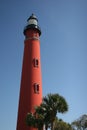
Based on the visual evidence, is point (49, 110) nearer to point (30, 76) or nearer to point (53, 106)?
point (53, 106)

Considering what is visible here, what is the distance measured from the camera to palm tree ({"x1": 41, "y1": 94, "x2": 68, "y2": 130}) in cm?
2683

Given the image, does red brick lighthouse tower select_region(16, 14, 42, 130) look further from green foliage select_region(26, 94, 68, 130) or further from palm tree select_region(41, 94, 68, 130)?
palm tree select_region(41, 94, 68, 130)

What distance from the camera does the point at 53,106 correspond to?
27.1 m

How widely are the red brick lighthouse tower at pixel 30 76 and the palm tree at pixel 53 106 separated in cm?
690

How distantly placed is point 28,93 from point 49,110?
8.38 metres

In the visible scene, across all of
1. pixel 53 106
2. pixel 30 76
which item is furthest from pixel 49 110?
pixel 30 76

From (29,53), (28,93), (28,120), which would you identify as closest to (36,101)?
(28,93)

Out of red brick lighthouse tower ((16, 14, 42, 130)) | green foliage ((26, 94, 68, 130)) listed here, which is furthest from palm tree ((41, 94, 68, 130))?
red brick lighthouse tower ((16, 14, 42, 130))

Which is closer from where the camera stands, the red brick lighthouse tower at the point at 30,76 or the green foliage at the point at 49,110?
the green foliage at the point at 49,110

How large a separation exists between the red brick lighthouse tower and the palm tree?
690cm

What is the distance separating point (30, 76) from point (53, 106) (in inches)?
401

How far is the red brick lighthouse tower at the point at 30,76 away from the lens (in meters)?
34.8

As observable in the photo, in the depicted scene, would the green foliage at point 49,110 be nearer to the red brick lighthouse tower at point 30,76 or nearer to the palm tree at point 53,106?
the palm tree at point 53,106

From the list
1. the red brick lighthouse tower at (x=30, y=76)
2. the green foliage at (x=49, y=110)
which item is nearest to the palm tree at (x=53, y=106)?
the green foliage at (x=49, y=110)
